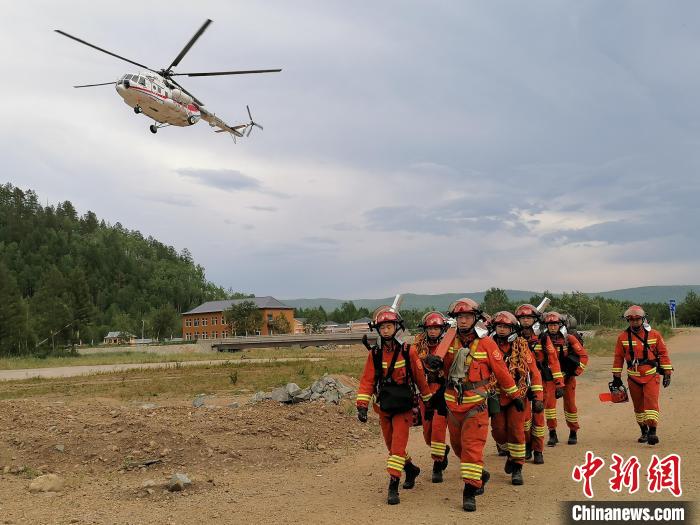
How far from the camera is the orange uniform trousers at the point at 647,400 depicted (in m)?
10.1

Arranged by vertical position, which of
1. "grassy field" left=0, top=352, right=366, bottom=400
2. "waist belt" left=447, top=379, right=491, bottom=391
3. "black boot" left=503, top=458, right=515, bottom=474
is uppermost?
"waist belt" left=447, top=379, right=491, bottom=391

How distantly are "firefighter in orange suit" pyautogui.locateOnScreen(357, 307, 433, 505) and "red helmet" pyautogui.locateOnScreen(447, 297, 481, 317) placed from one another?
29.6 inches

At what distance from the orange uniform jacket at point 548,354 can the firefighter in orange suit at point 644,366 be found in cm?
132

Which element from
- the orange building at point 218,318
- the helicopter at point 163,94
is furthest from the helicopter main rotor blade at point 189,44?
the orange building at point 218,318

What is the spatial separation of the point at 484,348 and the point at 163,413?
951 cm

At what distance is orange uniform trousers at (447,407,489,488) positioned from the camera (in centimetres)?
692

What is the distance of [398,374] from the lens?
24.7ft

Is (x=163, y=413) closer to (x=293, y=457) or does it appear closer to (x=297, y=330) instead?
(x=293, y=457)

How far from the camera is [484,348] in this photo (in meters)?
7.57

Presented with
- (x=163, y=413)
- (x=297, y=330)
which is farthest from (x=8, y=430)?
(x=297, y=330)

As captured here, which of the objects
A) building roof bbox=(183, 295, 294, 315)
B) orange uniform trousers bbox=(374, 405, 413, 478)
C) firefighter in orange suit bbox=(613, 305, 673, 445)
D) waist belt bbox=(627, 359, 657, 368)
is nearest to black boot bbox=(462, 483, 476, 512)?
orange uniform trousers bbox=(374, 405, 413, 478)

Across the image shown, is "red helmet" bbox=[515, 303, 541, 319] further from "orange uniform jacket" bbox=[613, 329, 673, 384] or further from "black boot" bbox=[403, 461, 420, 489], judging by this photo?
"black boot" bbox=[403, 461, 420, 489]

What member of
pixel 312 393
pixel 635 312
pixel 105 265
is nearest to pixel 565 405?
pixel 635 312

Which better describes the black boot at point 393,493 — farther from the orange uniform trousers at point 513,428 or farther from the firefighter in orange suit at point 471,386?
the orange uniform trousers at point 513,428
